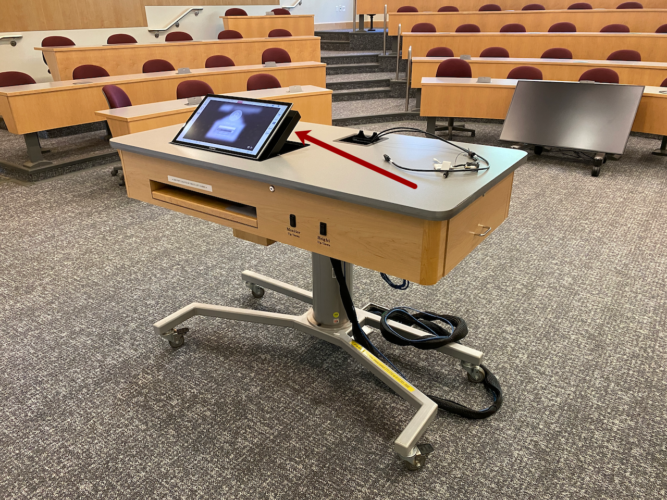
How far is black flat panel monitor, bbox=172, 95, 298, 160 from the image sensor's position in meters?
1.59

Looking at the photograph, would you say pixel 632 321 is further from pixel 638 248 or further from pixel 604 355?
pixel 638 248

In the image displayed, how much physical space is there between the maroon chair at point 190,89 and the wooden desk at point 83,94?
622 millimetres

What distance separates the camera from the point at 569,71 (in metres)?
5.48

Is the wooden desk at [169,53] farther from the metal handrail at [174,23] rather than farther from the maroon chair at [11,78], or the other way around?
the metal handrail at [174,23]

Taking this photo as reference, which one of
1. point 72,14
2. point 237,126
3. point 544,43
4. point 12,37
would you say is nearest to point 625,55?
point 544,43

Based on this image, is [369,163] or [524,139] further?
[524,139]

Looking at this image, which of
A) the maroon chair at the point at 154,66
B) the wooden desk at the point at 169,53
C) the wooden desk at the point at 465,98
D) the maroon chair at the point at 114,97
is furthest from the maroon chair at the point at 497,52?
the maroon chair at the point at 114,97

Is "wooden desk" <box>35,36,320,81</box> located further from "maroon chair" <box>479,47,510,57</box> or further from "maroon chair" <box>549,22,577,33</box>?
"maroon chair" <box>549,22,577,33</box>

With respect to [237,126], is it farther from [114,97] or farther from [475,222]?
[114,97]

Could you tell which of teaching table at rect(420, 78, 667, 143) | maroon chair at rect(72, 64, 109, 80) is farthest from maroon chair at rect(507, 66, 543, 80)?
maroon chair at rect(72, 64, 109, 80)

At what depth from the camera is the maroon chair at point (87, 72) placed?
16.7ft

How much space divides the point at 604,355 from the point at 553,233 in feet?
4.25

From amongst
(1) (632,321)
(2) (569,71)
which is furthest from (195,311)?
(2) (569,71)

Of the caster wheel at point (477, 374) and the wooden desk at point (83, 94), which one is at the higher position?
the wooden desk at point (83, 94)
